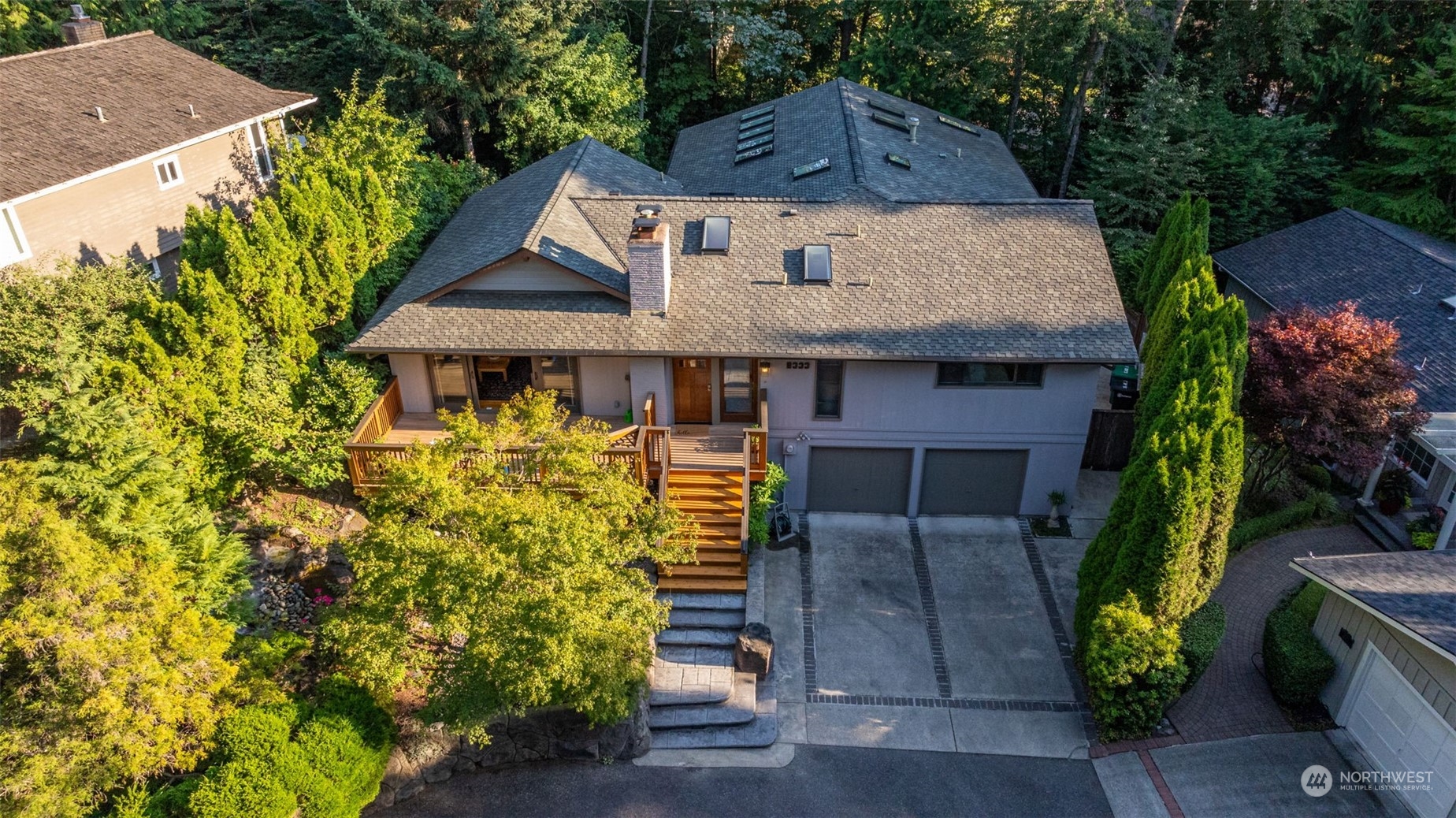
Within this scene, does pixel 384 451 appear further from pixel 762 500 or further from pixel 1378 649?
pixel 1378 649

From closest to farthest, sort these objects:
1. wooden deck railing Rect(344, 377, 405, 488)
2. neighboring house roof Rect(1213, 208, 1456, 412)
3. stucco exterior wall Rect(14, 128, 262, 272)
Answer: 1. wooden deck railing Rect(344, 377, 405, 488)
2. stucco exterior wall Rect(14, 128, 262, 272)
3. neighboring house roof Rect(1213, 208, 1456, 412)

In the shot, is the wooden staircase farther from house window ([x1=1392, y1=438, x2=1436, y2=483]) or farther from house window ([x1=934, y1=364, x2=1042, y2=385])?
house window ([x1=1392, y1=438, x2=1436, y2=483])

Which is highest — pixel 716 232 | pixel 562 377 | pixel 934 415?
pixel 716 232

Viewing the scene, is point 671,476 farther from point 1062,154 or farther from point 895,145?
point 1062,154

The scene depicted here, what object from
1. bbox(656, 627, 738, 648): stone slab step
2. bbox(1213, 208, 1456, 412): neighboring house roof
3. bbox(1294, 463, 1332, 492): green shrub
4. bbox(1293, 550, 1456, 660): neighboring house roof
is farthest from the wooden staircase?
bbox(1213, 208, 1456, 412): neighboring house roof

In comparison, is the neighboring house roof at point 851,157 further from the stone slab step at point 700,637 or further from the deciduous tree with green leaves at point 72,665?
the deciduous tree with green leaves at point 72,665

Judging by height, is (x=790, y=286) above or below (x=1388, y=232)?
above

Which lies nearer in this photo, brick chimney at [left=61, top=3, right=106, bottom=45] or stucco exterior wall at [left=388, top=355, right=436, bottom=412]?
stucco exterior wall at [left=388, top=355, right=436, bottom=412]

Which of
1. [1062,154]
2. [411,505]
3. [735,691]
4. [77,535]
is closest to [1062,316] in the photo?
[735,691]

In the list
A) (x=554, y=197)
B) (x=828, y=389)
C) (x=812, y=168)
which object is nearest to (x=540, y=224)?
(x=554, y=197)
